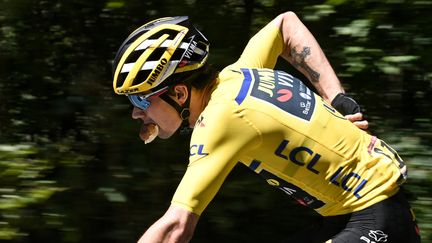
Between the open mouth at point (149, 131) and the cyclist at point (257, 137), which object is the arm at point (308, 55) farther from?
the open mouth at point (149, 131)

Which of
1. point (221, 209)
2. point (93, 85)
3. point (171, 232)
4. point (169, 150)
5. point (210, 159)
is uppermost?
point (210, 159)

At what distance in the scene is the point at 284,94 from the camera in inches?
105

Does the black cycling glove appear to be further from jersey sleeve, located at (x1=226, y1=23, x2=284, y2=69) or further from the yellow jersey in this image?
jersey sleeve, located at (x1=226, y1=23, x2=284, y2=69)

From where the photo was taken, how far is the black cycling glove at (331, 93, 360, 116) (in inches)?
A: 116

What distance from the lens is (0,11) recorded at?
4.39 meters

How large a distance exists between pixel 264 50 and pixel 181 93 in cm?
52

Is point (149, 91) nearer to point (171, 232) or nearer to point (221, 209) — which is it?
point (171, 232)

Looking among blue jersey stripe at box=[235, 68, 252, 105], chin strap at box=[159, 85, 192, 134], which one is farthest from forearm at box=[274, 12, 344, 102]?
chin strap at box=[159, 85, 192, 134]

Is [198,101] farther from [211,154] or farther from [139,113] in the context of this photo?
[211,154]

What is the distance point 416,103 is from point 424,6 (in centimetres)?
62

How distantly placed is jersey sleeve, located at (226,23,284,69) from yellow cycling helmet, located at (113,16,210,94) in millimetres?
344

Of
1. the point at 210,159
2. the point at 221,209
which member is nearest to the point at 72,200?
the point at 221,209

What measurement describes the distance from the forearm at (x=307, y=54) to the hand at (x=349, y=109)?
0.09 metres

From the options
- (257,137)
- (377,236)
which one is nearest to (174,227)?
(257,137)
